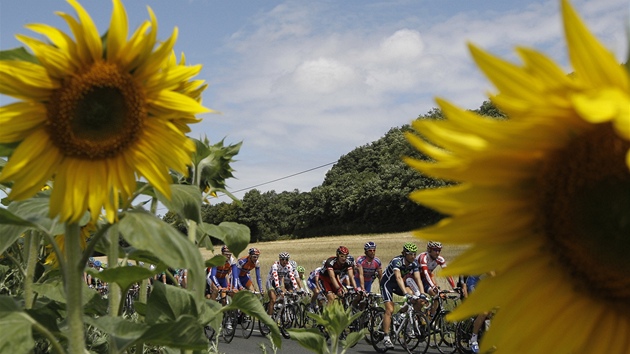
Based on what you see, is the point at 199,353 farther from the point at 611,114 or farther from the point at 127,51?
the point at 611,114

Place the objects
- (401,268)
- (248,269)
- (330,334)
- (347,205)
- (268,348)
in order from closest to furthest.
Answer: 1. (330,334)
2. (401,268)
3. (268,348)
4. (248,269)
5. (347,205)

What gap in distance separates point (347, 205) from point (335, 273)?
110 ft

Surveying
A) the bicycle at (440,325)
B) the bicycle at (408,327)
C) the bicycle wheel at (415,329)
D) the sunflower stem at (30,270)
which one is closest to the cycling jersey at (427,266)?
the bicycle at (440,325)

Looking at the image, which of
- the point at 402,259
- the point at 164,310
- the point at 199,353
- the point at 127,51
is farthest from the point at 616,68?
the point at 402,259

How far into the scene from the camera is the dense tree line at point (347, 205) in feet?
144

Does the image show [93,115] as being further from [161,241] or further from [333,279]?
[333,279]

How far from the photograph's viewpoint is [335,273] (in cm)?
1437

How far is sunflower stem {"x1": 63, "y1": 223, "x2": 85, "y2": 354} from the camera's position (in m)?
1.25

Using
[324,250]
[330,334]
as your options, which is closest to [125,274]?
[330,334]

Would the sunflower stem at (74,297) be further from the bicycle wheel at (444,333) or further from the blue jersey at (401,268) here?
the blue jersey at (401,268)

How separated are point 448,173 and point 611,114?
0.57 feet

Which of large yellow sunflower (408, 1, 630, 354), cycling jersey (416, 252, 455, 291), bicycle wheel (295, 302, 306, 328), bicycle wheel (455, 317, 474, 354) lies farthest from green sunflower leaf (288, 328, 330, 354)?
bicycle wheel (295, 302, 306, 328)

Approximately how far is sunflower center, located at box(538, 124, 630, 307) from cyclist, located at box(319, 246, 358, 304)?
13.2 meters

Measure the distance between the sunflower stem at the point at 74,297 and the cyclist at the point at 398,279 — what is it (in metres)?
10.8
